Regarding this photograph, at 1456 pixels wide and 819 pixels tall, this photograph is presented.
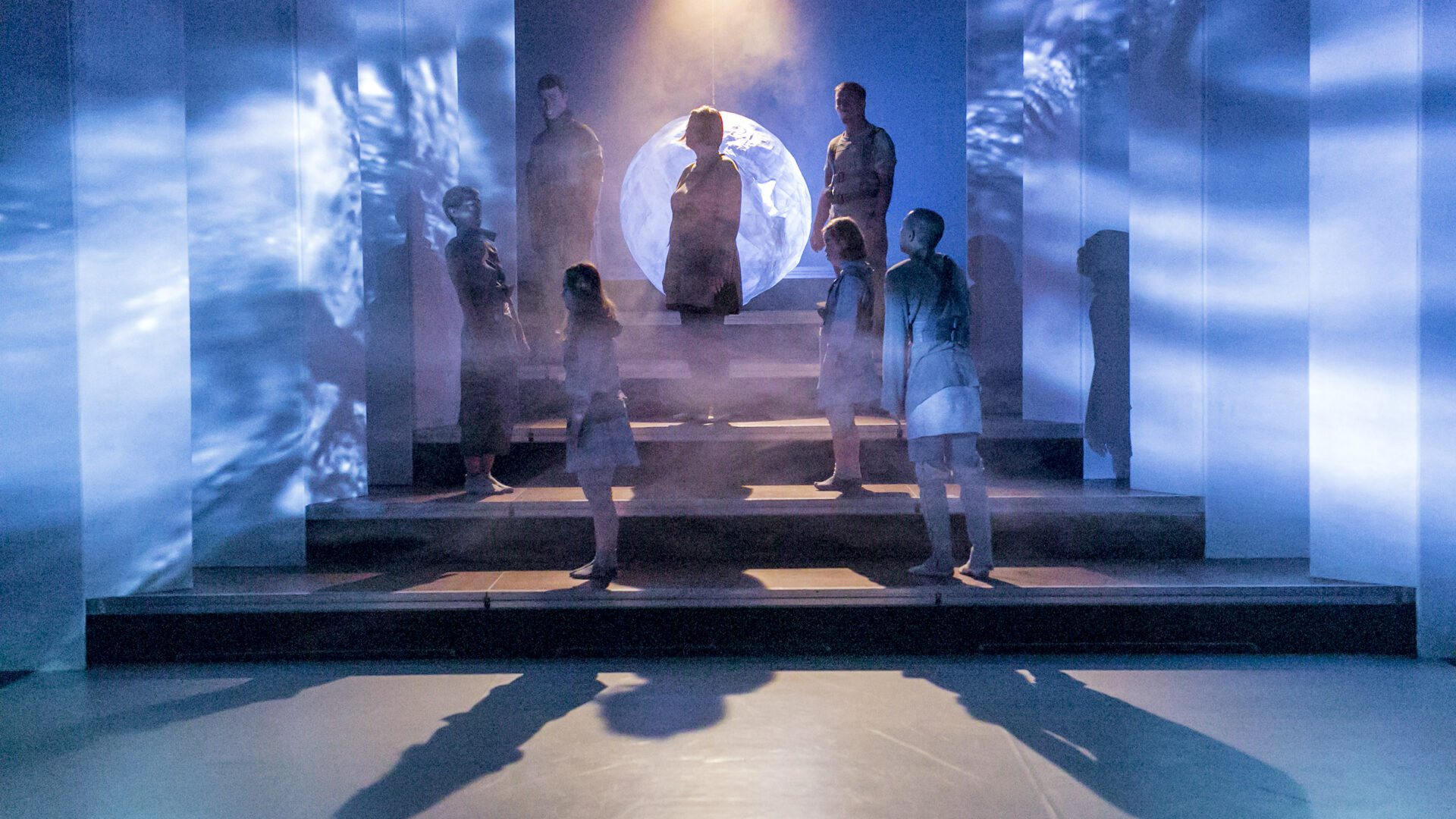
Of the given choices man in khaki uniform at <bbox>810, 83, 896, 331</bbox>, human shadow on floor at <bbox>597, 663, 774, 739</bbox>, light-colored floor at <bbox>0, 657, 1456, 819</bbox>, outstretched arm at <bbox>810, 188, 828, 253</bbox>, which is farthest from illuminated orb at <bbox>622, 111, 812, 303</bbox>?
light-colored floor at <bbox>0, 657, 1456, 819</bbox>

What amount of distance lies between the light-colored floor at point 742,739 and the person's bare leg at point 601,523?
0.60 meters

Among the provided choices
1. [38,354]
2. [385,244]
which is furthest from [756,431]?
[38,354]

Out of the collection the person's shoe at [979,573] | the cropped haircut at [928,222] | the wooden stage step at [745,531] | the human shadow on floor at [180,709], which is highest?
the cropped haircut at [928,222]

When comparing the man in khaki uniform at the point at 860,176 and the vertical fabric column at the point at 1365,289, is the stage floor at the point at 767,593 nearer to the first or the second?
the vertical fabric column at the point at 1365,289

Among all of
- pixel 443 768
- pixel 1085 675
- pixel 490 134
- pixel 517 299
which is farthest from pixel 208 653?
pixel 490 134

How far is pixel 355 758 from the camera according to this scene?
3.04m

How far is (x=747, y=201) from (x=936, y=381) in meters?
4.75

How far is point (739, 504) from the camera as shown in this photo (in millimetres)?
4953

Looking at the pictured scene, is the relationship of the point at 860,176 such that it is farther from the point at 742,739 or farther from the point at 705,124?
the point at 742,739

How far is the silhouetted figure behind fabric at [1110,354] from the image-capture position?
619 centimetres

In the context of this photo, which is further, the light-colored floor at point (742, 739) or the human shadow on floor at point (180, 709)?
the human shadow on floor at point (180, 709)

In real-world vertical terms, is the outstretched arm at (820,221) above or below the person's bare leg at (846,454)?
above

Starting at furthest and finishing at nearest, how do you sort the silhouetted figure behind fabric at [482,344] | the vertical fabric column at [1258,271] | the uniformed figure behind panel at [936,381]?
the silhouetted figure behind fabric at [482,344] < the vertical fabric column at [1258,271] < the uniformed figure behind panel at [936,381]

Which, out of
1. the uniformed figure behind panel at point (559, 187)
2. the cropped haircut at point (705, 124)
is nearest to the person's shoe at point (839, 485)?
the cropped haircut at point (705, 124)
